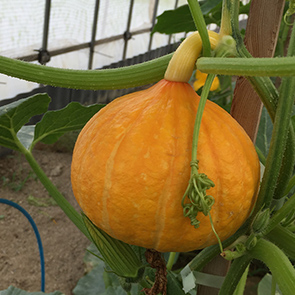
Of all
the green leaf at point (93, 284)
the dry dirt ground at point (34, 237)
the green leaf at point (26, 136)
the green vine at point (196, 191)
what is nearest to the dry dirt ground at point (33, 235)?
the dry dirt ground at point (34, 237)

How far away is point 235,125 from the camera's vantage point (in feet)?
1.69

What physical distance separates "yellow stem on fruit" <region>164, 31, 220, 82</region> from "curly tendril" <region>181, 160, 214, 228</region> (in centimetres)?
12

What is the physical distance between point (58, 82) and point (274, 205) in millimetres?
329

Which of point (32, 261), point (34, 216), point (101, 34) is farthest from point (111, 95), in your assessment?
point (32, 261)

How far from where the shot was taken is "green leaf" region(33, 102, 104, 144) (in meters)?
0.71

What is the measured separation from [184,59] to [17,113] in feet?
1.07

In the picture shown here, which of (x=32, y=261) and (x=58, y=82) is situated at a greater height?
(x=58, y=82)

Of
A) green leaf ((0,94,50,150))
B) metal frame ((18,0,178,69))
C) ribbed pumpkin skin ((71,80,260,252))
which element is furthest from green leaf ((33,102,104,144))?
metal frame ((18,0,178,69))

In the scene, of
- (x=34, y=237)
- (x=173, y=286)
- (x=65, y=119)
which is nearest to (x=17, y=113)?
(x=65, y=119)

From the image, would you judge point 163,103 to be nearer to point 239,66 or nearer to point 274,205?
point 239,66

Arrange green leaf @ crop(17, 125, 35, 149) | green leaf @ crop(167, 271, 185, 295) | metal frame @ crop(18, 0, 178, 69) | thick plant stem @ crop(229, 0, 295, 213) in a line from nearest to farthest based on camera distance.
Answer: thick plant stem @ crop(229, 0, 295, 213)
green leaf @ crop(167, 271, 185, 295)
green leaf @ crop(17, 125, 35, 149)
metal frame @ crop(18, 0, 178, 69)

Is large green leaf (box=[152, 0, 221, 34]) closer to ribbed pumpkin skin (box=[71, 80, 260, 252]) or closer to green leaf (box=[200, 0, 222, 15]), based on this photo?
green leaf (box=[200, 0, 222, 15])

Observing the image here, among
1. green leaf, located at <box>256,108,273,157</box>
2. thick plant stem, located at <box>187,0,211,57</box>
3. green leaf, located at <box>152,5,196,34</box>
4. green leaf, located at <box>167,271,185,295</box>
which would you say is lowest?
green leaf, located at <box>167,271,185,295</box>

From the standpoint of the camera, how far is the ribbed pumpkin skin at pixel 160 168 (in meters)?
0.46
